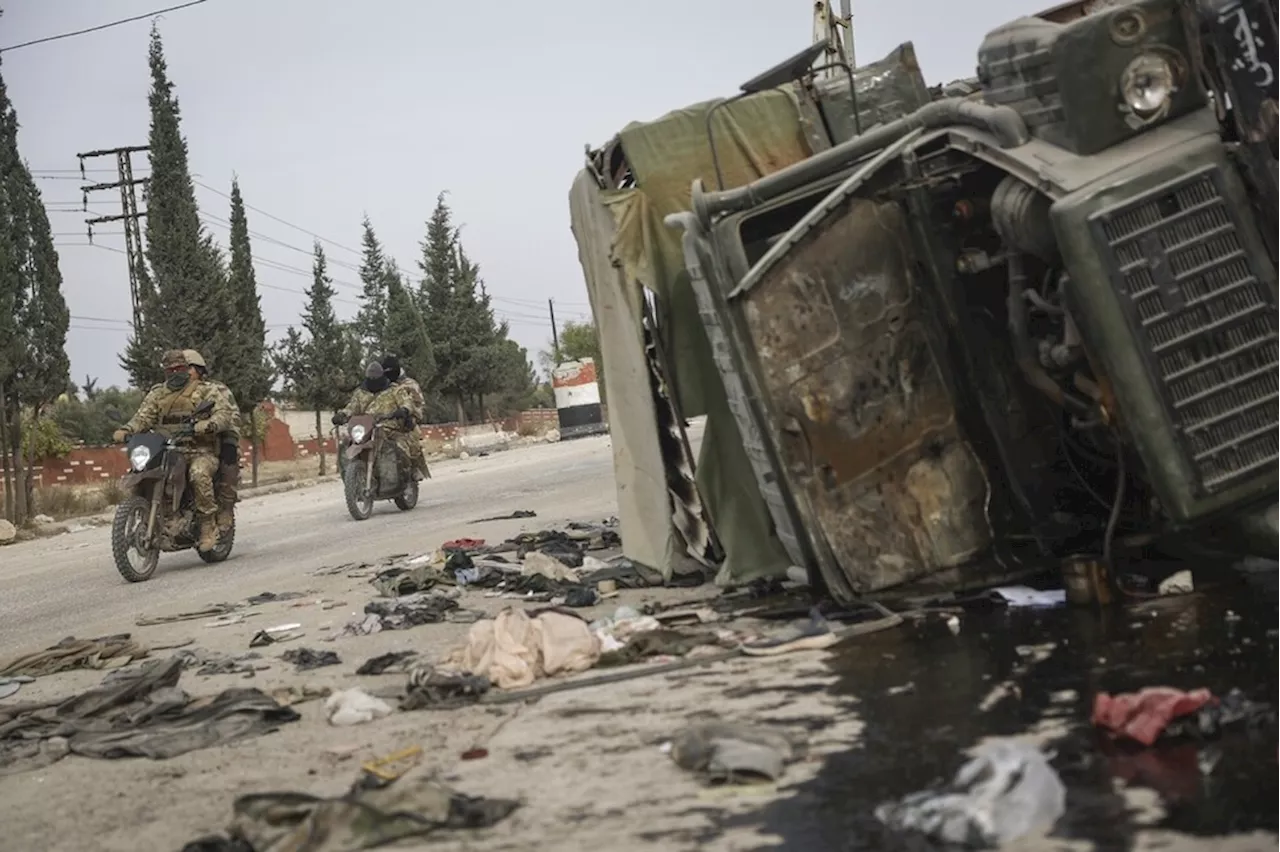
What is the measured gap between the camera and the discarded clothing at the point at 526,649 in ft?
18.7

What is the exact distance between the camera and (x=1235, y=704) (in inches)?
149

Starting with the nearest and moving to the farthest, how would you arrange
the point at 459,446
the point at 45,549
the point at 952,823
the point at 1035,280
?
the point at 952,823 → the point at 1035,280 → the point at 45,549 → the point at 459,446

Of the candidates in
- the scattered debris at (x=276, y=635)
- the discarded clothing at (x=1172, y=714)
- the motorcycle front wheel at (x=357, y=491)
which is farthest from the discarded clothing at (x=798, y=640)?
the motorcycle front wheel at (x=357, y=491)

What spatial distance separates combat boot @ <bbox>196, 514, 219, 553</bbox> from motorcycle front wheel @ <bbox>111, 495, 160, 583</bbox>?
0.49m

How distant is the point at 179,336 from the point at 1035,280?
32.1 m

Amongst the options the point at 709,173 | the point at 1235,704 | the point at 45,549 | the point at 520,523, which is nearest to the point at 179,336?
the point at 45,549

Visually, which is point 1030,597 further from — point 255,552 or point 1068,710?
point 255,552

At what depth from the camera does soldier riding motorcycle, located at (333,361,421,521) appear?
16406mm

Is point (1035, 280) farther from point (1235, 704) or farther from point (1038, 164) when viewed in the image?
point (1235, 704)

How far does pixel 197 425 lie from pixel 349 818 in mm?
9088

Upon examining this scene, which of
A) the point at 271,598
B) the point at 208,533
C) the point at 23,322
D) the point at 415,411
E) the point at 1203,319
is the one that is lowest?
the point at 271,598

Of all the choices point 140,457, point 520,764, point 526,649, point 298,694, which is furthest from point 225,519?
point 520,764

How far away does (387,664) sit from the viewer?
648 centimetres

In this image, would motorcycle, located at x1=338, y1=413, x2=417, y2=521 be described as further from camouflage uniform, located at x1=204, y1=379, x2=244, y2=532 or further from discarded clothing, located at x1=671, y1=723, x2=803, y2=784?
discarded clothing, located at x1=671, y1=723, x2=803, y2=784
